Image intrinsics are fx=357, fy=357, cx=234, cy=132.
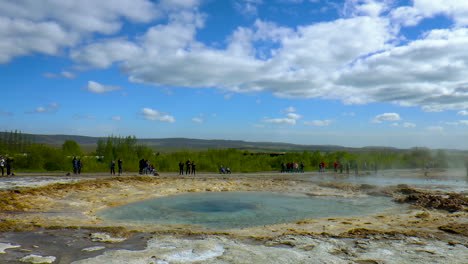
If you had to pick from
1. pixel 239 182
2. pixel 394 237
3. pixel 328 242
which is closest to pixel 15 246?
pixel 328 242

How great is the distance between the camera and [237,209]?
1545cm

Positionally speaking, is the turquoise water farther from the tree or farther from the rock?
the tree

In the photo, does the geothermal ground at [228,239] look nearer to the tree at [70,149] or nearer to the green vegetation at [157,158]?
the green vegetation at [157,158]

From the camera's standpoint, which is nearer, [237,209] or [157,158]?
[237,209]

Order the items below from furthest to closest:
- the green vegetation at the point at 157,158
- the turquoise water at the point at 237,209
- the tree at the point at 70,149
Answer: the tree at the point at 70,149, the green vegetation at the point at 157,158, the turquoise water at the point at 237,209

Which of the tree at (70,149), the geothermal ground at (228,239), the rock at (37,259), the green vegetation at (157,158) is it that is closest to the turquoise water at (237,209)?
the geothermal ground at (228,239)

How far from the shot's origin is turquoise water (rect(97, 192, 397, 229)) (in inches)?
497

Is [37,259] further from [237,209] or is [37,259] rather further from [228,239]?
[237,209]

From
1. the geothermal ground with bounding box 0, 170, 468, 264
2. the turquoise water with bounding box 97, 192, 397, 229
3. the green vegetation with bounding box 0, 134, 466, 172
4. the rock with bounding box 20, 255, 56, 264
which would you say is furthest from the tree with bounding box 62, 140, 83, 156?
the rock with bounding box 20, 255, 56, 264

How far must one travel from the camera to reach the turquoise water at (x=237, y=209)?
12615 millimetres

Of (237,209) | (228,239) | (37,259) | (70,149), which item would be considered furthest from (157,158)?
(37,259)

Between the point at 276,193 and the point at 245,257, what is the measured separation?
47.1 feet

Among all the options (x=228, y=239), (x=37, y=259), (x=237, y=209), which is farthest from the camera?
(x=237, y=209)

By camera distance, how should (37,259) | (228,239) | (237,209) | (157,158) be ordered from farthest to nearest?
(157,158), (237,209), (228,239), (37,259)
